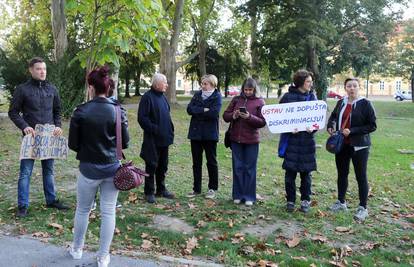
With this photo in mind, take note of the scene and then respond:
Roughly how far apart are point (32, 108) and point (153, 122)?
1764 mm

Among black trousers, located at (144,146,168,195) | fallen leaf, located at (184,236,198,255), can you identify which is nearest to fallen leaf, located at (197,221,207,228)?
fallen leaf, located at (184,236,198,255)

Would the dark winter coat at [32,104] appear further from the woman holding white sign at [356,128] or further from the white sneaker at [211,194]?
the woman holding white sign at [356,128]

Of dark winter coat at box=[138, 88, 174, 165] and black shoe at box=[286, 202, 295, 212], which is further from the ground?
dark winter coat at box=[138, 88, 174, 165]

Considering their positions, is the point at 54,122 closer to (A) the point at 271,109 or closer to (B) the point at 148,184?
(B) the point at 148,184

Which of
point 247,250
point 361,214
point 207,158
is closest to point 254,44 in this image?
point 207,158

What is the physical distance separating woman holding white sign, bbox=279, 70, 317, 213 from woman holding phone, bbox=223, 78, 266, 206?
1.44ft

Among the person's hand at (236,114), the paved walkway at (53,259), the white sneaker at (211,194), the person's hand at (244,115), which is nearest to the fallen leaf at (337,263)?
the paved walkway at (53,259)

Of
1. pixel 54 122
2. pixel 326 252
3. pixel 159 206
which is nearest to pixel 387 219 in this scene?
pixel 326 252

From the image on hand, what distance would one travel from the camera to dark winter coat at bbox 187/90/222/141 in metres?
7.32

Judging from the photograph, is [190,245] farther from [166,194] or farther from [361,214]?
[361,214]

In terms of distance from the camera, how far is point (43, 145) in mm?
6273

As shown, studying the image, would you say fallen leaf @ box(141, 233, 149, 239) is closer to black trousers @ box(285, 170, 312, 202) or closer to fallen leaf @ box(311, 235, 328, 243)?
fallen leaf @ box(311, 235, 328, 243)

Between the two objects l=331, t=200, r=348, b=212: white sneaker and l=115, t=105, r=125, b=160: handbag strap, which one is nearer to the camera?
l=115, t=105, r=125, b=160: handbag strap

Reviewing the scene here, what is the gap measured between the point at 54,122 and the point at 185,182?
310cm
